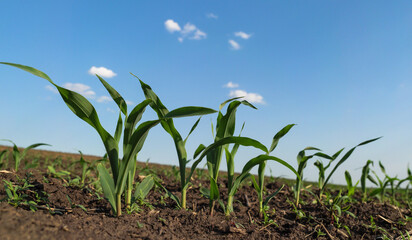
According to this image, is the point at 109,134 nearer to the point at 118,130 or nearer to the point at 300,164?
the point at 118,130

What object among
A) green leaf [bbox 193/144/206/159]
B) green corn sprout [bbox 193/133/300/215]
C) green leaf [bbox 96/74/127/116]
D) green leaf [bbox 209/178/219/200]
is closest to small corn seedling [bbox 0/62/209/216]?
green leaf [bbox 96/74/127/116]

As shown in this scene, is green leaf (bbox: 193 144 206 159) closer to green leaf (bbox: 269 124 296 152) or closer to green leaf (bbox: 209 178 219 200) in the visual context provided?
green leaf (bbox: 209 178 219 200)

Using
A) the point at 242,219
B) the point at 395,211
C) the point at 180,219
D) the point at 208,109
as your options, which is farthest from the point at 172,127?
the point at 395,211

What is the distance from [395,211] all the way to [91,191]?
3.00 m

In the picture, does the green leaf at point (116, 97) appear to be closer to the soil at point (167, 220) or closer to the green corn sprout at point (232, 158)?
the green corn sprout at point (232, 158)

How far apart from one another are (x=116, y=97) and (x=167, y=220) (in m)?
0.90

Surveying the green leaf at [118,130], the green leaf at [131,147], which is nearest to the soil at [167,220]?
the green leaf at [131,147]

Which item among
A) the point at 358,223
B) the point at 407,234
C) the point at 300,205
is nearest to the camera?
the point at 407,234

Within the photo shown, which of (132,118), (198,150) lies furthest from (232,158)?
(132,118)

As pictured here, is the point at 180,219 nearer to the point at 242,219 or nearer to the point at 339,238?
the point at 242,219

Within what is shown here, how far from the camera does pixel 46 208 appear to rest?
2.25 meters

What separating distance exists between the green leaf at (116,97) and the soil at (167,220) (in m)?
0.72

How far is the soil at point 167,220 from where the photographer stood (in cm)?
174

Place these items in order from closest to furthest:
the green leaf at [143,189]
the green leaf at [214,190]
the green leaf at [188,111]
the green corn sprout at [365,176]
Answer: the green leaf at [188,111] < the green leaf at [214,190] < the green leaf at [143,189] < the green corn sprout at [365,176]
